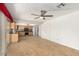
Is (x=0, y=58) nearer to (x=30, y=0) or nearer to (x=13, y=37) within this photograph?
(x=30, y=0)

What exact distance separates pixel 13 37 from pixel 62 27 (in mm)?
4439

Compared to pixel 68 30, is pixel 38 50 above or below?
below

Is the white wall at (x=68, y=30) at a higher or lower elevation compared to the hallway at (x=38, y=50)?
higher

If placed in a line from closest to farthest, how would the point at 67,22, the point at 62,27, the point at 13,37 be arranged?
the point at 67,22 → the point at 62,27 → the point at 13,37

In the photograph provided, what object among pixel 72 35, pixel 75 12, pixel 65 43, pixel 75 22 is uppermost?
pixel 75 12

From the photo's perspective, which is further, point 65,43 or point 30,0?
Result: point 65,43

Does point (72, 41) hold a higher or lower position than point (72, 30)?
lower

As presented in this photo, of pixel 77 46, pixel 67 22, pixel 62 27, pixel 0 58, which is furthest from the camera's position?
pixel 62 27

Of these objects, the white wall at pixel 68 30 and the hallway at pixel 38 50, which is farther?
the white wall at pixel 68 30

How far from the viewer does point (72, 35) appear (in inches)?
306

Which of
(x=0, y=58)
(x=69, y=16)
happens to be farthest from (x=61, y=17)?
(x=0, y=58)

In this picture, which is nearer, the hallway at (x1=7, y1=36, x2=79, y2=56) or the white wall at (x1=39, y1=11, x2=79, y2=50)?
the hallway at (x1=7, y1=36, x2=79, y2=56)

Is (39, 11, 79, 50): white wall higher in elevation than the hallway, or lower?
higher

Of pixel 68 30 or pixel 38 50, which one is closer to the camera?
pixel 38 50
